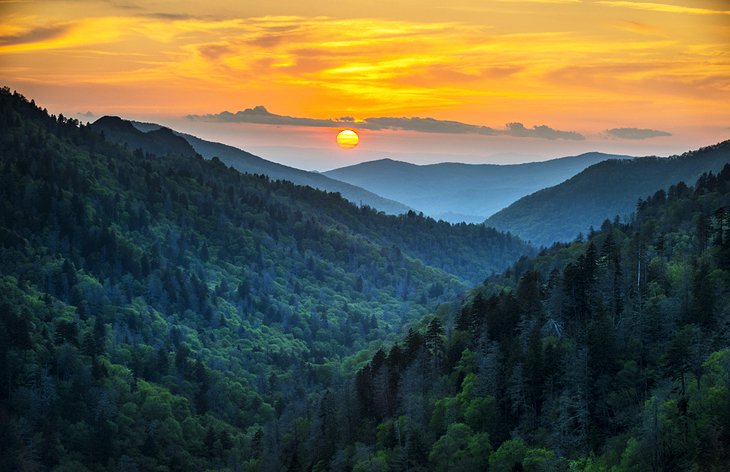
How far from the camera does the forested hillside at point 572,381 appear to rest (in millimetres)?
66812

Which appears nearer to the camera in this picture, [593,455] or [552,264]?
[593,455]

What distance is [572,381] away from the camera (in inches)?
3115

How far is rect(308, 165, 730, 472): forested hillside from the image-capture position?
66.8 metres

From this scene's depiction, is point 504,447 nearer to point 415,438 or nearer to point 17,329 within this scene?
point 415,438

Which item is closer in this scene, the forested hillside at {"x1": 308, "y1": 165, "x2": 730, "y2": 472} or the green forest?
the forested hillside at {"x1": 308, "y1": 165, "x2": 730, "y2": 472}

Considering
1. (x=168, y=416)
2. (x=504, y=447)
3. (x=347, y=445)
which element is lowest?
(x=168, y=416)

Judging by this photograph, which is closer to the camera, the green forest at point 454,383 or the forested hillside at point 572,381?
the forested hillside at point 572,381

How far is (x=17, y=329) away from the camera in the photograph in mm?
145875

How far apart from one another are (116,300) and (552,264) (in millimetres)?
98799

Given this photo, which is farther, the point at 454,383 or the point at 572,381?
the point at 454,383

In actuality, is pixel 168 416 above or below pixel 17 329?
below

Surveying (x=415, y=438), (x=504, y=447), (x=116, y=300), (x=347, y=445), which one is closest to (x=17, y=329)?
(x=116, y=300)

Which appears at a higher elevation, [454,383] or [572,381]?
[572,381]

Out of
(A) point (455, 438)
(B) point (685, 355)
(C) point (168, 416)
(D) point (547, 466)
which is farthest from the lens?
(C) point (168, 416)
